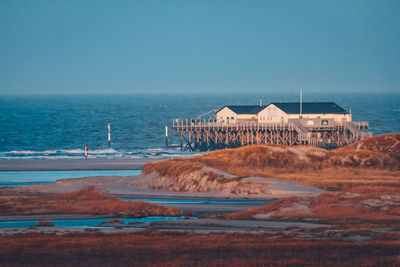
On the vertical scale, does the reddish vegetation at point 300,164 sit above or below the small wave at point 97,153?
above

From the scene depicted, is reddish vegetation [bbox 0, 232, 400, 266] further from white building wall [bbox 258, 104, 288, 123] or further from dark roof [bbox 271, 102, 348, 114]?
dark roof [bbox 271, 102, 348, 114]

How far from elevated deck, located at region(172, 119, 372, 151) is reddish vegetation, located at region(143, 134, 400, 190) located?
24.3 metres

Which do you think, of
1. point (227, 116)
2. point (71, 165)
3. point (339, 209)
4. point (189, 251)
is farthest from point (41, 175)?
point (189, 251)

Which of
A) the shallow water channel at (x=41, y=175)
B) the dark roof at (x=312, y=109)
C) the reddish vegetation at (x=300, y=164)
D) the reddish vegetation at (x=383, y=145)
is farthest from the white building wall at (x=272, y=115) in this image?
the reddish vegetation at (x=300, y=164)

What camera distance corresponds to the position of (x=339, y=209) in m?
31.1

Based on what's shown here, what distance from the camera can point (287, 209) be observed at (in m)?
31.5

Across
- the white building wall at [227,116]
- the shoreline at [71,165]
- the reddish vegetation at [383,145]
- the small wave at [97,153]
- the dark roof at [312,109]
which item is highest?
the dark roof at [312,109]

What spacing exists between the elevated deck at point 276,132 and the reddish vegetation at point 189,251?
51.3 meters

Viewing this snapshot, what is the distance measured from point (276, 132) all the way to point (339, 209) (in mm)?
48881

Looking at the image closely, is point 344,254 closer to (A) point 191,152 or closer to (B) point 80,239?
(B) point 80,239

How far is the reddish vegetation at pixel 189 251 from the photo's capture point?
20.5 metres

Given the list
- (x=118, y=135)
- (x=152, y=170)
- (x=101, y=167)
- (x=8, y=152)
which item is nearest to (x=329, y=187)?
(x=152, y=170)

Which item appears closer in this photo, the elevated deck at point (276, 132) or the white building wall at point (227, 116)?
the elevated deck at point (276, 132)

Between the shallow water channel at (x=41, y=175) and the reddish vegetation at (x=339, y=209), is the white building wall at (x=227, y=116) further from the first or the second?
the reddish vegetation at (x=339, y=209)
